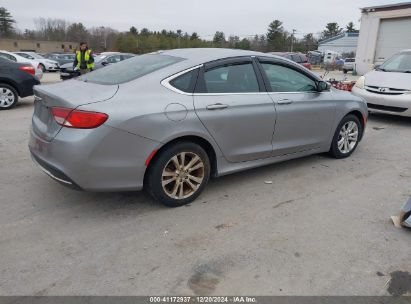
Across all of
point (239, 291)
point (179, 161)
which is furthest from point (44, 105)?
point (239, 291)

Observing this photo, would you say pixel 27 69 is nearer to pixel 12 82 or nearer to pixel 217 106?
pixel 12 82

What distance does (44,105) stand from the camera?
11.4 ft

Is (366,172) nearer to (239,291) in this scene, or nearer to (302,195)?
(302,195)

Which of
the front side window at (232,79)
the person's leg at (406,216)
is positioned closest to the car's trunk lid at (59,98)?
the front side window at (232,79)

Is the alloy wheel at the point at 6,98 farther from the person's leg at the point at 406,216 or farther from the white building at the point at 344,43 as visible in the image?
the white building at the point at 344,43

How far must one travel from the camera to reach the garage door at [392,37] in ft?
67.9

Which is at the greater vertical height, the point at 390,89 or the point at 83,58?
the point at 83,58

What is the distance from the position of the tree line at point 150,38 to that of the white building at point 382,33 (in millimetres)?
48482

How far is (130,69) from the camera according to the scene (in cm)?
387

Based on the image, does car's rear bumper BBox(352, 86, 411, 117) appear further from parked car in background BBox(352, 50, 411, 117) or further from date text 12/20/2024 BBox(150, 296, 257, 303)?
date text 12/20/2024 BBox(150, 296, 257, 303)

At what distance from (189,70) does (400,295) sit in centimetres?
263

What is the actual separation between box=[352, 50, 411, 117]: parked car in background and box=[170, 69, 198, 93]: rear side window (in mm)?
5707

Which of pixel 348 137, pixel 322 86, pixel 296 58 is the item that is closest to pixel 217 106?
pixel 322 86

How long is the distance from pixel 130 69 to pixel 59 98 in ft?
2.88
